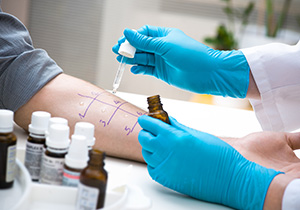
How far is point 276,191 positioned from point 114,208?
0.43 m

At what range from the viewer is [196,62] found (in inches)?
47.5

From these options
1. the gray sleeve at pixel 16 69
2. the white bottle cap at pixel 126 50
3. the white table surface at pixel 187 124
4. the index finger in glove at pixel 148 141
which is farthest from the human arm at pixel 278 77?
the gray sleeve at pixel 16 69

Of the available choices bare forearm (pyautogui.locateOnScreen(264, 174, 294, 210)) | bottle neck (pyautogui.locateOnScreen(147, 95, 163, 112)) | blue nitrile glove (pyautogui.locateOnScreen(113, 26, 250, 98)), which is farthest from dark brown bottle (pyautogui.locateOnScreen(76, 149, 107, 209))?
blue nitrile glove (pyautogui.locateOnScreen(113, 26, 250, 98))

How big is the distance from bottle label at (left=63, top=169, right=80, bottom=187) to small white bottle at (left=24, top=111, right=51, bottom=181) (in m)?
0.09

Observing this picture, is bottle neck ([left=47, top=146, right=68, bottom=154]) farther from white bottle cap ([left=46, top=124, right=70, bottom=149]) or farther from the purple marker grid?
the purple marker grid

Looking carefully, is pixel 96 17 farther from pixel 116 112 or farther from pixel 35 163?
pixel 35 163

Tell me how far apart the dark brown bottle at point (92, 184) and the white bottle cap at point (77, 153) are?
3 cm

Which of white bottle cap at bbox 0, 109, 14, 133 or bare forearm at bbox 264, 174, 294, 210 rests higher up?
white bottle cap at bbox 0, 109, 14, 133

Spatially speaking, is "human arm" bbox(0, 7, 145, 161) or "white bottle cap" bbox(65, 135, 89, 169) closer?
"white bottle cap" bbox(65, 135, 89, 169)

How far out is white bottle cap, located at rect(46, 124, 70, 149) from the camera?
64 centimetres

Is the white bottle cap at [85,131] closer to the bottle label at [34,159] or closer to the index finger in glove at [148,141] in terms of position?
the bottle label at [34,159]

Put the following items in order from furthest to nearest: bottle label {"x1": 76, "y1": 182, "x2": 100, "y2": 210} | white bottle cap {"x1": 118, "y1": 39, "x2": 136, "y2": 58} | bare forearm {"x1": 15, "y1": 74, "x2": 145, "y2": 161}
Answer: white bottle cap {"x1": 118, "y1": 39, "x2": 136, "y2": 58}
bare forearm {"x1": 15, "y1": 74, "x2": 145, "y2": 161}
bottle label {"x1": 76, "y1": 182, "x2": 100, "y2": 210}

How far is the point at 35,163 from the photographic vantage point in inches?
27.8

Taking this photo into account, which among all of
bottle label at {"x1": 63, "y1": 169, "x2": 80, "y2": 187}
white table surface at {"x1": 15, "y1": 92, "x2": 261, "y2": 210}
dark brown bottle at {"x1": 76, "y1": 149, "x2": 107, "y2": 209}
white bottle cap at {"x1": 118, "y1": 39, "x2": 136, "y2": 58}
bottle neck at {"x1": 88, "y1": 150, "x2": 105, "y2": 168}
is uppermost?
white bottle cap at {"x1": 118, "y1": 39, "x2": 136, "y2": 58}
